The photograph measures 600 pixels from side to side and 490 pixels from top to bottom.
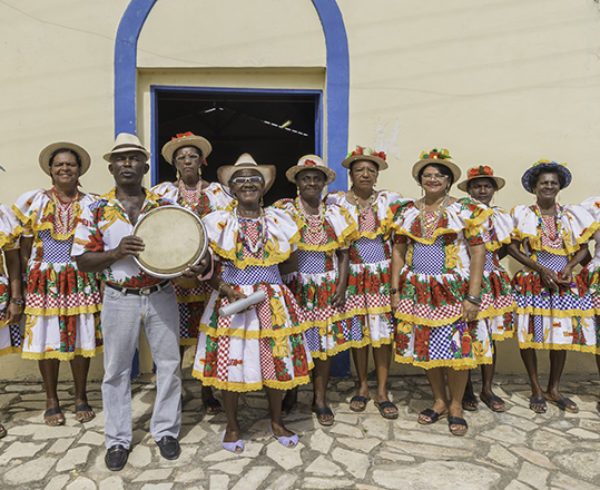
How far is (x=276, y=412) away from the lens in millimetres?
3504

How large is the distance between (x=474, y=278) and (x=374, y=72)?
2.56 metres

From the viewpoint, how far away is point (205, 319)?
11.0 feet

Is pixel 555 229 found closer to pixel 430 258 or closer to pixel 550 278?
pixel 550 278

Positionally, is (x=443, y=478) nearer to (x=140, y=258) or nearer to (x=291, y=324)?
(x=291, y=324)

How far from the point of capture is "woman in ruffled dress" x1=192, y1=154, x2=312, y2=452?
321cm

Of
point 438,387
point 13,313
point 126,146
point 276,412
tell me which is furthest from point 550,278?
point 13,313

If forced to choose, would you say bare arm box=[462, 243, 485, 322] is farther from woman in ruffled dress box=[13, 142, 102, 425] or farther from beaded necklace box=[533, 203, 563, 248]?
woman in ruffled dress box=[13, 142, 102, 425]

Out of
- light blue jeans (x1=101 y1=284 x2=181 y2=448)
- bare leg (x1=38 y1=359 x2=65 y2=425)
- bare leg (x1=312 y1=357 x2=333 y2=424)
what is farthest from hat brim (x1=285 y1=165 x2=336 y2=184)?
bare leg (x1=38 y1=359 x2=65 y2=425)

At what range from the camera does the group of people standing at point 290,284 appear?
317cm

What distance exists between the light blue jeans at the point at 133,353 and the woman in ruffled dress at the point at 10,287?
1.01m

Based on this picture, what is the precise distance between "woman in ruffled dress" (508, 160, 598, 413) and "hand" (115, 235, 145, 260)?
10.4 ft

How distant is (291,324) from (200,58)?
3.03 metres

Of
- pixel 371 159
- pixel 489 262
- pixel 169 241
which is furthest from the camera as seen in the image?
pixel 489 262

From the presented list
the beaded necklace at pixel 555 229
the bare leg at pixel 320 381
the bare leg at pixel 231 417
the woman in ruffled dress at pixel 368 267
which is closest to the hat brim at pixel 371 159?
the woman in ruffled dress at pixel 368 267
